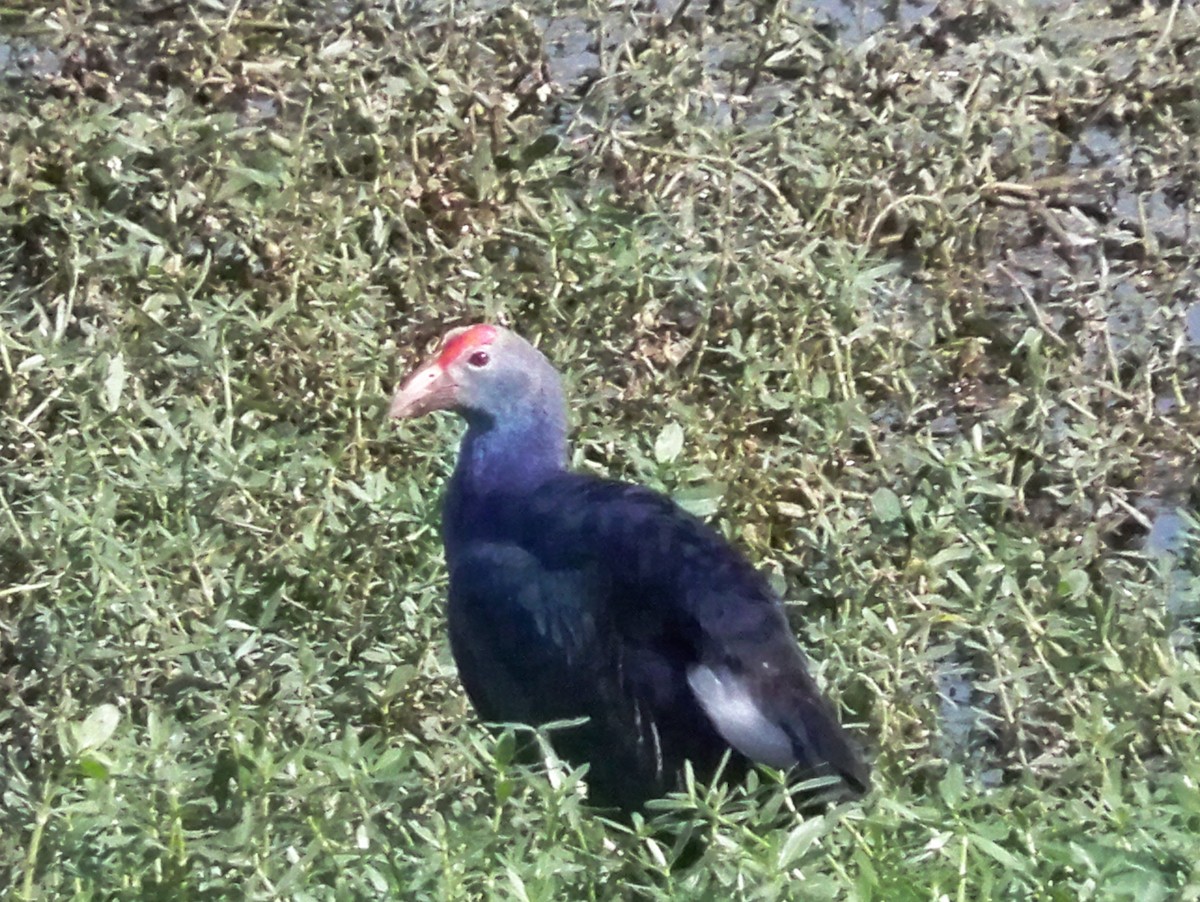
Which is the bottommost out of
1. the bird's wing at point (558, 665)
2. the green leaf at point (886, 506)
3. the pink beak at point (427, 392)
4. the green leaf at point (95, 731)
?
the green leaf at point (886, 506)

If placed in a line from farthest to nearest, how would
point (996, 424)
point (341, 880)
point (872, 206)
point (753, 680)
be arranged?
1. point (872, 206)
2. point (996, 424)
3. point (753, 680)
4. point (341, 880)

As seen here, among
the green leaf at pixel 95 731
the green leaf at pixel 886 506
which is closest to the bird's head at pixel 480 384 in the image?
the green leaf at pixel 886 506

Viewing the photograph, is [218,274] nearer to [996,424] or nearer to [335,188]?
[335,188]

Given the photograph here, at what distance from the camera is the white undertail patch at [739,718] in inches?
76.8

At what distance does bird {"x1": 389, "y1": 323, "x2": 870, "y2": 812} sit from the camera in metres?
1.99

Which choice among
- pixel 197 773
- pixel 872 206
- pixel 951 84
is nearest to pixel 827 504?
pixel 872 206

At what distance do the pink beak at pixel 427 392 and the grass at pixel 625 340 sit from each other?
0.47ft

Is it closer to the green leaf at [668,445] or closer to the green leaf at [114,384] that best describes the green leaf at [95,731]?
the green leaf at [114,384]

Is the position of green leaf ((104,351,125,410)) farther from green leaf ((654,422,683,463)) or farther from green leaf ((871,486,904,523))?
green leaf ((871,486,904,523))

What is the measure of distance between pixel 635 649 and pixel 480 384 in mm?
600

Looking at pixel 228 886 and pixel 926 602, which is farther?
pixel 926 602

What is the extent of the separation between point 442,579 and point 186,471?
40cm

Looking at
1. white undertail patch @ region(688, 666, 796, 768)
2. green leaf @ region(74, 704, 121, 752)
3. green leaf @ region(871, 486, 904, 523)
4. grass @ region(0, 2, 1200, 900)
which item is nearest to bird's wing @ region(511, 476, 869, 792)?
white undertail patch @ region(688, 666, 796, 768)

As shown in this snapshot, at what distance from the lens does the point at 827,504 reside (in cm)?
286
